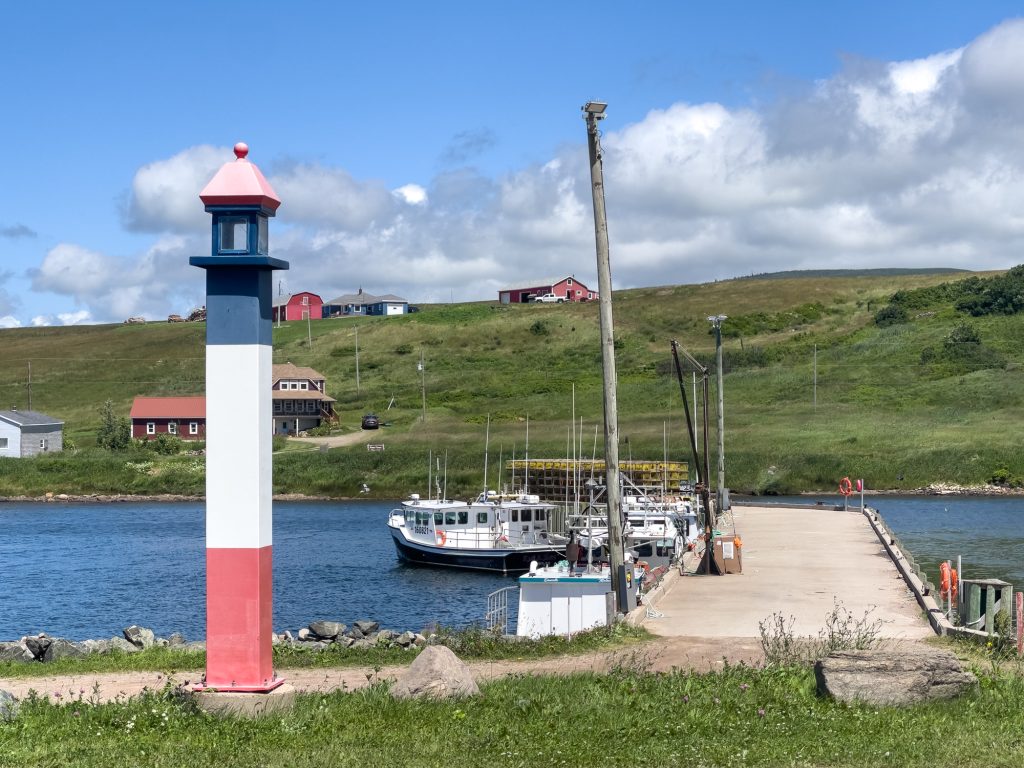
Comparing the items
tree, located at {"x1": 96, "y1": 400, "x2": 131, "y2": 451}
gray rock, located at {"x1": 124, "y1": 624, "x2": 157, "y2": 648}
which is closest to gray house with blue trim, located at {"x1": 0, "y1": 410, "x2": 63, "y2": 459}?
tree, located at {"x1": 96, "y1": 400, "x2": 131, "y2": 451}

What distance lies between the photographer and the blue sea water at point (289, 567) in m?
41.3

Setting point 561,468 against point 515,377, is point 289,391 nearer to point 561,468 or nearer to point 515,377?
point 515,377

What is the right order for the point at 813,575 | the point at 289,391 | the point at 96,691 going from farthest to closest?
the point at 289,391
the point at 813,575
the point at 96,691

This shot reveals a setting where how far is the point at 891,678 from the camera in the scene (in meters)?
14.4

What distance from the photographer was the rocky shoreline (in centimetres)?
2416

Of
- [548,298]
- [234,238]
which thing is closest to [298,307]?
[548,298]

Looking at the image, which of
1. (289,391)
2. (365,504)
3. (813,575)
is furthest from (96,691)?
Result: (289,391)

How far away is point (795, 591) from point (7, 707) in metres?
20.6

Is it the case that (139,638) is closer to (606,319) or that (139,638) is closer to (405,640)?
(405,640)

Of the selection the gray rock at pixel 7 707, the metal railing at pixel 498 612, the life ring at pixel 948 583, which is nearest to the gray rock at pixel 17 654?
the metal railing at pixel 498 612

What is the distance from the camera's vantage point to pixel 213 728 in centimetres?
1329

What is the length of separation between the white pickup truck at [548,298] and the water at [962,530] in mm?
97062

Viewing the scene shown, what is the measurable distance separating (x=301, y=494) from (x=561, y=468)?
27386 mm

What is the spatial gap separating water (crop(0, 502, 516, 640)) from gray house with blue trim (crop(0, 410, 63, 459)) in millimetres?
28777
